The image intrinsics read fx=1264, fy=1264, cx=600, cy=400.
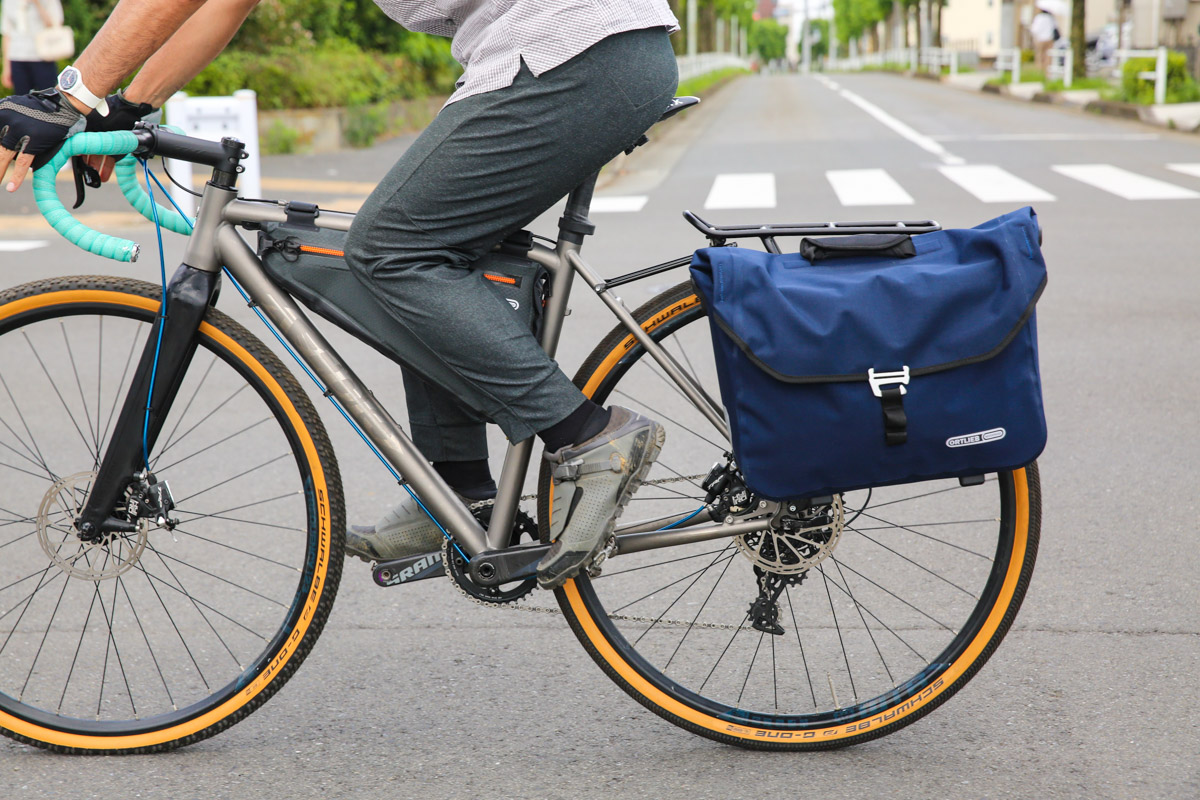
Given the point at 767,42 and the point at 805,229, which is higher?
the point at 767,42

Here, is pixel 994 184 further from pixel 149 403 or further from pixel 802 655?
pixel 149 403

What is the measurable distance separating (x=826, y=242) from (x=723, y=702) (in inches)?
42.8

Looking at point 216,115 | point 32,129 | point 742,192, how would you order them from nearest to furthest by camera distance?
point 32,129 < point 216,115 < point 742,192

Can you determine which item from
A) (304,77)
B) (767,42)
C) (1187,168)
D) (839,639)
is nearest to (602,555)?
(839,639)

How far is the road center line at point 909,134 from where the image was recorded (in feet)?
52.5

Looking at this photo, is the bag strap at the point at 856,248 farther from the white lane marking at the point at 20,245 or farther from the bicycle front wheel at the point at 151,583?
the white lane marking at the point at 20,245

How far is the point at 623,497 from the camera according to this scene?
7.86ft

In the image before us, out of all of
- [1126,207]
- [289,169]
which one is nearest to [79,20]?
[289,169]

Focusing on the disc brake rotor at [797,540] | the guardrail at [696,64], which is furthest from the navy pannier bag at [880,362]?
the guardrail at [696,64]

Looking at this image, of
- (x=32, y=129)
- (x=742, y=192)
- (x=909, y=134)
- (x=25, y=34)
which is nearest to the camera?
(x=32, y=129)

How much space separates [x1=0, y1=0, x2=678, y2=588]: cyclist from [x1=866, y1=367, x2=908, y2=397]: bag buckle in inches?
17.7

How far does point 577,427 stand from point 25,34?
11.7m

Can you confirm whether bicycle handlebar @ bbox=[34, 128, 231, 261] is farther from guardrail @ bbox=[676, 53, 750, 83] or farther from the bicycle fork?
guardrail @ bbox=[676, 53, 750, 83]

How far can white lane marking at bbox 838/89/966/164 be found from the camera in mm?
15992
